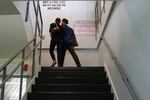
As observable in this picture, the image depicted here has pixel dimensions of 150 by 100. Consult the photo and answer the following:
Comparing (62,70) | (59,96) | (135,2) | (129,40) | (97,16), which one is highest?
(97,16)

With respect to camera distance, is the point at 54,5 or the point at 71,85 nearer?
the point at 71,85

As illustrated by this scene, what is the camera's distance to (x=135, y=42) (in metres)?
3.68

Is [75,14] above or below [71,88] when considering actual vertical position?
above

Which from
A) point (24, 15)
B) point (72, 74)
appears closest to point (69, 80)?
point (72, 74)

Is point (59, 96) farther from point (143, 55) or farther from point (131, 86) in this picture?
point (143, 55)

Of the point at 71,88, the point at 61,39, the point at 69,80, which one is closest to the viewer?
the point at 71,88

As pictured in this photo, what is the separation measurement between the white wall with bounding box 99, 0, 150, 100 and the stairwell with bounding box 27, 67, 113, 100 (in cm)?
83

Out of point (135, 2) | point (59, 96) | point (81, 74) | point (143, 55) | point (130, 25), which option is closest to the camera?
point (143, 55)

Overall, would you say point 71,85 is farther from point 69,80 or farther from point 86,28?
point 86,28

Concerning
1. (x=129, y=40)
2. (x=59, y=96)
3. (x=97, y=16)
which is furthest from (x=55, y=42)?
(x=129, y=40)

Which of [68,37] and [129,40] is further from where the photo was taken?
[68,37]

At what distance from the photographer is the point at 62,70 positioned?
6410 millimetres

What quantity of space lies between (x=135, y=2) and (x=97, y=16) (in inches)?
194

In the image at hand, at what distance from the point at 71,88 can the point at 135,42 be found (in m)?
2.07
